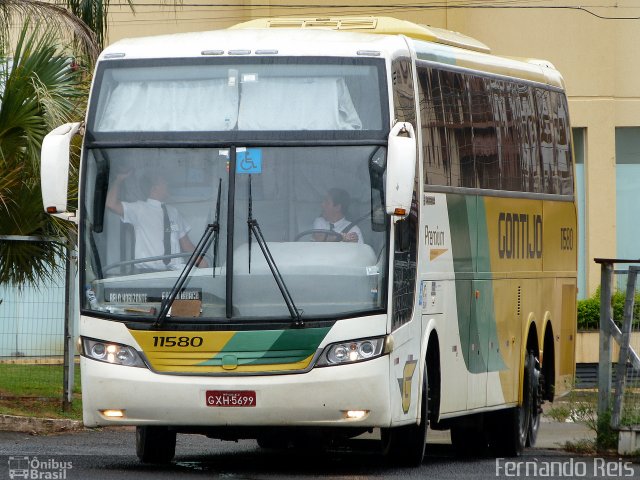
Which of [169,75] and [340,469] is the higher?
[169,75]

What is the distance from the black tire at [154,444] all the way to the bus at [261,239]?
0.02 metres

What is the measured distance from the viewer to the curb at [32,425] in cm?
1641

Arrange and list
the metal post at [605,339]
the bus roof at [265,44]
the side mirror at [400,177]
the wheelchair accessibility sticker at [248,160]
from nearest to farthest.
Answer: the side mirror at [400,177]
the wheelchair accessibility sticker at [248,160]
the bus roof at [265,44]
the metal post at [605,339]

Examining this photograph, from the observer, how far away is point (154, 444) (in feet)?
41.2

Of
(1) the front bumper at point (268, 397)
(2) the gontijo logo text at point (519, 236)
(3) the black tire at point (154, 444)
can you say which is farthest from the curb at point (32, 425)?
(1) the front bumper at point (268, 397)

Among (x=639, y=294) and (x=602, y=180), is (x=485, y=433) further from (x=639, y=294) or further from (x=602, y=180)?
(x=602, y=180)

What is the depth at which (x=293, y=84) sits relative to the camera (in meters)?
11.5

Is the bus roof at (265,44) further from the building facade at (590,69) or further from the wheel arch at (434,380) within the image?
the building facade at (590,69)

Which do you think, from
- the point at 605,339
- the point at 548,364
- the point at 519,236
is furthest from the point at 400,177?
the point at 548,364

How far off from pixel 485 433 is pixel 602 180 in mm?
12475

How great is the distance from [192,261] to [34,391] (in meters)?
8.59

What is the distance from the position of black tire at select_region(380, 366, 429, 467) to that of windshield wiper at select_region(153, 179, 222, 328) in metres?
2.14

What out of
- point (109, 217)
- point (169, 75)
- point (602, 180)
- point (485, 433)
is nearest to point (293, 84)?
point (169, 75)

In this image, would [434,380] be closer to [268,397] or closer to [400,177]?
[268,397]
